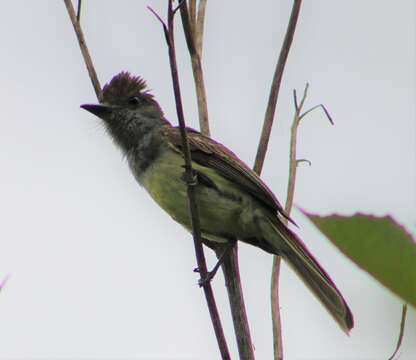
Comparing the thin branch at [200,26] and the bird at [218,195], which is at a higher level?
the thin branch at [200,26]

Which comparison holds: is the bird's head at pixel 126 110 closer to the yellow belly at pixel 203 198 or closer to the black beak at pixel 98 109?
the black beak at pixel 98 109

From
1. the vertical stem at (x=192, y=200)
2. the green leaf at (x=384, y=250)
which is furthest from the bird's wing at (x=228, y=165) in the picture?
the green leaf at (x=384, y=250)

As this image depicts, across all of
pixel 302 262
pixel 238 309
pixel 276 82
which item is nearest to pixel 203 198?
pixel 302 262

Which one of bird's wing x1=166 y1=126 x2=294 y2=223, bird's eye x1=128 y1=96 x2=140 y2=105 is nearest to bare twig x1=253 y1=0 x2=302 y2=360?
bird's wing x1=166 y1=126 x2=294 y2=223

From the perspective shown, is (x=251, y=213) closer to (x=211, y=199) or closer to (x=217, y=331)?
(x=211, y=199)

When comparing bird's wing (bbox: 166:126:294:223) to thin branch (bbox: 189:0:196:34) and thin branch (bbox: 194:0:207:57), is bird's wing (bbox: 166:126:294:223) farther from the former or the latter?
thin branch (bbox: 189:0:196:34)
